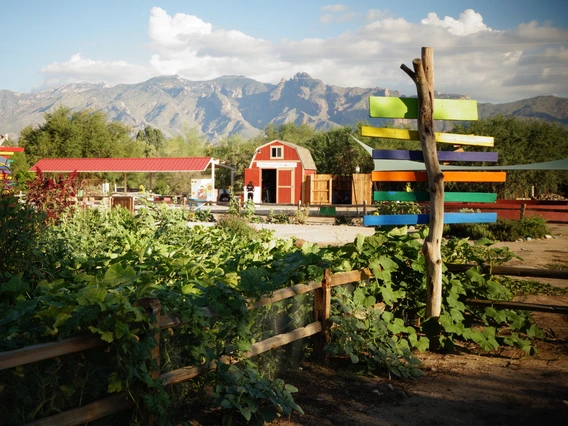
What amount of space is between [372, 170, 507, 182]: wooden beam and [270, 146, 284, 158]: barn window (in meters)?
35.5

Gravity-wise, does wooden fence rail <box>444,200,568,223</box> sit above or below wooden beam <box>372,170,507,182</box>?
below

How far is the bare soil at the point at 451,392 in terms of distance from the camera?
162 inches

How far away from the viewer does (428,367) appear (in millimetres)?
5273

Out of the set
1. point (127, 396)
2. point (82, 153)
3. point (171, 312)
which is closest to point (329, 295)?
point (171, 312)

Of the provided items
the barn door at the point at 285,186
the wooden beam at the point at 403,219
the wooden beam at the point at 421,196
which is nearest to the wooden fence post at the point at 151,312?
the wooden beam at the point at 403,219

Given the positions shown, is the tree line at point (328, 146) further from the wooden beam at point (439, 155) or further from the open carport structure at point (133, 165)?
the wooden beam at point (439, 155)

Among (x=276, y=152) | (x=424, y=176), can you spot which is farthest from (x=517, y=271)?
(x=276, y=152)

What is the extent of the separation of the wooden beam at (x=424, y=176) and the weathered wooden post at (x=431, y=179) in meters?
0.56

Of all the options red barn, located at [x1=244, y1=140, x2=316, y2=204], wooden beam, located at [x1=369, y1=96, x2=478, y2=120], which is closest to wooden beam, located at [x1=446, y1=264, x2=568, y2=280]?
wooden beam, located at [x1=369, y1=96, x2=478, y2=120]

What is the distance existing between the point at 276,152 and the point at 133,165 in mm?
12418

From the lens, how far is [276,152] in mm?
41875

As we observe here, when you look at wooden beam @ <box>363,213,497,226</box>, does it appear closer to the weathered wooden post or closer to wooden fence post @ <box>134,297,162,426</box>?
the weathered wooden post

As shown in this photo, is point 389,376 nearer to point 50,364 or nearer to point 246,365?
point 246,365

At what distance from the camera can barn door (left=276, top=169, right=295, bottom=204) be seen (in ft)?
136
